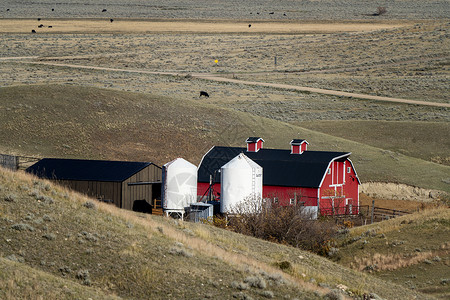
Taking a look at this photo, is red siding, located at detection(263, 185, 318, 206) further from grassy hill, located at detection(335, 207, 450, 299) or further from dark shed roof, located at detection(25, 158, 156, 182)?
dark shed roof, located at detection(25, 158, 156, 182)

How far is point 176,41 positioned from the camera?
154750mm

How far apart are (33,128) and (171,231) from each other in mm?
44714

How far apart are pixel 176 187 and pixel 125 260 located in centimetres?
2433

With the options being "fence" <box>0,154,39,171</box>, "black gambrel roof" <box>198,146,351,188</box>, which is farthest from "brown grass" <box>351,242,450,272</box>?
"fence" <box>0,154,39,171</box>

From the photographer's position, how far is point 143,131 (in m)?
72.4

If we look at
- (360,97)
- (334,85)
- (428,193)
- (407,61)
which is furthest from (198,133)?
(407,61)

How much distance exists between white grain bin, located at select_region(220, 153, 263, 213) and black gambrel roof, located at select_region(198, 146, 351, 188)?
Answer: 7496mm

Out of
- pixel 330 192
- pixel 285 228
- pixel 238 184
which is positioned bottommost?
pixel 285 228

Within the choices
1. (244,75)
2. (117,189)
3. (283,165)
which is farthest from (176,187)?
(244,75)

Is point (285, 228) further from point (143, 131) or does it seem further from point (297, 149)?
point (143, 131)

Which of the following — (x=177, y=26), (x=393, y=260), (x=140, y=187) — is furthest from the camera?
(x=177, y=26)

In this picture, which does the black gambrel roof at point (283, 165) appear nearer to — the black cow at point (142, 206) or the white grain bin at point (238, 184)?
the black cow at point (142, 206)

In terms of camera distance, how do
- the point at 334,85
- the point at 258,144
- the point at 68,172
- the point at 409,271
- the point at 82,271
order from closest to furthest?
1. the point at 82,271
2. the point at 409,271
3. the point at 68,172
4. the point at 258,144
5. the point at 334,85

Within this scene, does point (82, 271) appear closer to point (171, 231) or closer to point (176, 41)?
point (171, 231)
